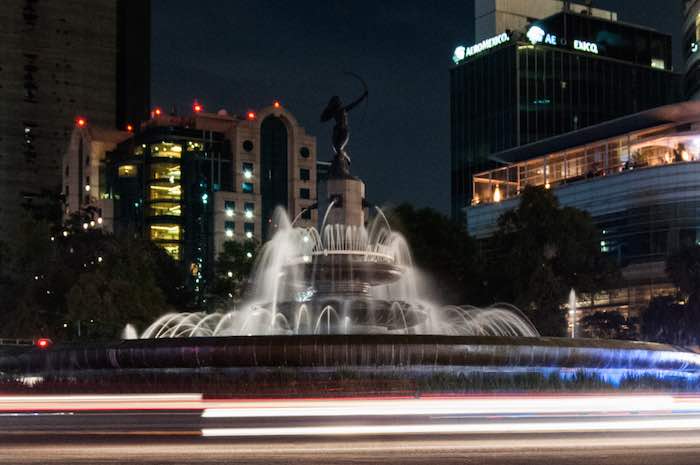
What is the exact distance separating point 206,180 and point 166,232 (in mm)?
7977

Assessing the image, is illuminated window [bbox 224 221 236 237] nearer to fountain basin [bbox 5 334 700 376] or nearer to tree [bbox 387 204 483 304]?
tree [bbox 387 204 483 304]

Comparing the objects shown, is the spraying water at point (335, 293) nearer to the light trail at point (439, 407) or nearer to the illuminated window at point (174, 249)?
the light trail at point (439, 407)

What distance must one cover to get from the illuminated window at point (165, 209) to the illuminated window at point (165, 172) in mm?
2807

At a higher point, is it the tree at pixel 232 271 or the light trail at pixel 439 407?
the tree at pixel 232 271

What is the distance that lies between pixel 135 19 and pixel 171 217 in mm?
72466

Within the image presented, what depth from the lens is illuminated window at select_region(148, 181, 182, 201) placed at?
128875mm

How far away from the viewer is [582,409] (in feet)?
61.9

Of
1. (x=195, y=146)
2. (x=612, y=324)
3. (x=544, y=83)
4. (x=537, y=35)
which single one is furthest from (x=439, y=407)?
(x=544, y=83)

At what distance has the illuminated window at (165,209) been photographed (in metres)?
128

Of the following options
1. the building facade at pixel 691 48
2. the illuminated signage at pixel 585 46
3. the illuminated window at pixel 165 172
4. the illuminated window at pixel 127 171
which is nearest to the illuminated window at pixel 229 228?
the illuminated window at pixel 165 172

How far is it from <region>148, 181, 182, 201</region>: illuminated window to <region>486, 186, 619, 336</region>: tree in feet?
233

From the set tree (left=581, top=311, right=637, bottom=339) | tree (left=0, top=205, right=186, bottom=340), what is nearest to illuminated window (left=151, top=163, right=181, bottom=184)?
tree (left=0, top=205, right=186, bottom=340)

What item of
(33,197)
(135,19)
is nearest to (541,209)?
(33,197)

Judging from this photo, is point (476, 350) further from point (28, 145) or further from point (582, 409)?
point (28, 145)
